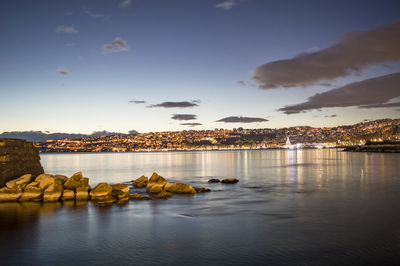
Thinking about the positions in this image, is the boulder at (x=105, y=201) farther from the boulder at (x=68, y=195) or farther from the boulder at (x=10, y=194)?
the boulder at (x=10, y=194)

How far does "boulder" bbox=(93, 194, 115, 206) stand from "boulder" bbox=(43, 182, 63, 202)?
7.82 feet

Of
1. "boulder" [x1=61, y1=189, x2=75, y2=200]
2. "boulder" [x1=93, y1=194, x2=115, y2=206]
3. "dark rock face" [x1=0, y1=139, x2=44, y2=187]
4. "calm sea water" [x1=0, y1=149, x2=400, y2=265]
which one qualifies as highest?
"dark rock face" [x1=0, y1=139, x2=44, y2=187]

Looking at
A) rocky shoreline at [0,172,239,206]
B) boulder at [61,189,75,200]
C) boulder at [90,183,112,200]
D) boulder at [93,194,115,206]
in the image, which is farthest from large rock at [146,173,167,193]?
boulder at [61,189,75,200]

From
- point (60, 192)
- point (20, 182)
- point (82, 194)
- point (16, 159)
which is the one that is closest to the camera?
point (60, 192)

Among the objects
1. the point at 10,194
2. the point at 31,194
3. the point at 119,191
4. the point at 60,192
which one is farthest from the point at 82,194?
the point at 10,194

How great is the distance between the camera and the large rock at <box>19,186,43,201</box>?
19703 mm

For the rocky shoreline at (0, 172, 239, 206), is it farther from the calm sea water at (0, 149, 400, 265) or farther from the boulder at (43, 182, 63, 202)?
the calm sea water at (0, 149, 400, 265)

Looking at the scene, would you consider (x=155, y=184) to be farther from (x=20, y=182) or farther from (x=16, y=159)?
(x=16, y=159)

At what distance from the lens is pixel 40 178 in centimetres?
2091

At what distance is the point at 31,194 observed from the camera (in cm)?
1975

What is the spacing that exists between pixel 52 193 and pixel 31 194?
1218 millimetres

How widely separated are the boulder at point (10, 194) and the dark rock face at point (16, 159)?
95 cm

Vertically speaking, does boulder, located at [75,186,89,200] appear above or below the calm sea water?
above

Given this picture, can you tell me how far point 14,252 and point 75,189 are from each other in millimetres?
10027
